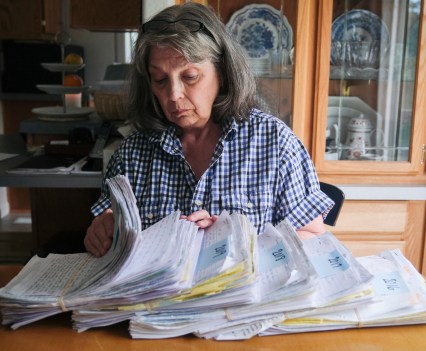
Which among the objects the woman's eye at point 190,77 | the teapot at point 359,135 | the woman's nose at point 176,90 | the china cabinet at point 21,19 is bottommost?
the teapot at point 359,135

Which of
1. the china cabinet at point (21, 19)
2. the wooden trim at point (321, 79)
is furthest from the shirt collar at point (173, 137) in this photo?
the china cabinet at point (21, 19)

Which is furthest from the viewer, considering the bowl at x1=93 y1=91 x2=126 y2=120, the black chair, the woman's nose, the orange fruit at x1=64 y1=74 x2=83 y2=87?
the orange fruit at x1=64 y1=74 x2=83 y2=87

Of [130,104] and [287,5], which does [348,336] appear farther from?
[287,5]

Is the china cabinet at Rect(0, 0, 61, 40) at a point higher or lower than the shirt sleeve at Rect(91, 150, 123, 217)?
higher

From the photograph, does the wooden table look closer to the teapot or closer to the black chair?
the black chair

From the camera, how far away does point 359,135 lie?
2254mm

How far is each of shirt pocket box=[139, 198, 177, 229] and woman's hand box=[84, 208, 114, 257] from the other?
10.6 inches

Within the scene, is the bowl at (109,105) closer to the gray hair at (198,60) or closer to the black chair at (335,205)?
the gray hair at (198,60)

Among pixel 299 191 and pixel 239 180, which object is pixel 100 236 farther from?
pixel 299 191

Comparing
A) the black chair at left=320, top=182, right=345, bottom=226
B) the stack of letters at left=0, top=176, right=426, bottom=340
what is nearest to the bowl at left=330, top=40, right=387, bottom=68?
the black chair at left=320, top=182, right=345, bottom=226

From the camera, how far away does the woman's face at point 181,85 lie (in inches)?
48.4

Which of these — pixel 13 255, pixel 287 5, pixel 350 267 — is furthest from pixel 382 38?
pixel 13 255

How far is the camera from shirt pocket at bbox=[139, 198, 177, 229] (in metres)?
1.33

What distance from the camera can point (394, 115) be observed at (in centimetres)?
225
